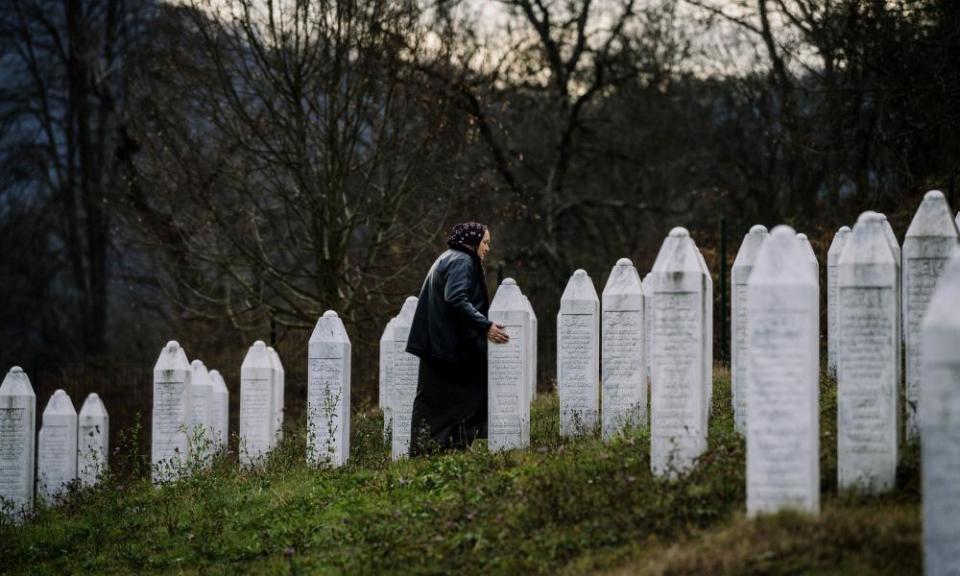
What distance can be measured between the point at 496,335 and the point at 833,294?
3851mm

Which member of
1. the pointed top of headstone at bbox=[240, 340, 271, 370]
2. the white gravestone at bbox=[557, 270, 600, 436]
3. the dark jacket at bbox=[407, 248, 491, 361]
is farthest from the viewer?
the pointed top of headstone at bbox=[240, 340, 271, 370]

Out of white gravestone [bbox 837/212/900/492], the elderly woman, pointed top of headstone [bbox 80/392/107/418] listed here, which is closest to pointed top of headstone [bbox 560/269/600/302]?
the elderly woman

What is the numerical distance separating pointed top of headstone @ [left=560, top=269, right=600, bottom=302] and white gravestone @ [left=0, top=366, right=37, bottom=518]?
6.87 metres

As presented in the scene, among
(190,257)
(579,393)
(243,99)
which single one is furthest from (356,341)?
(579,393)

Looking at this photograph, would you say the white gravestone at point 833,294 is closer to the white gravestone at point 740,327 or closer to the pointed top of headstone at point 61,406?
the white gravestone at point 740,327

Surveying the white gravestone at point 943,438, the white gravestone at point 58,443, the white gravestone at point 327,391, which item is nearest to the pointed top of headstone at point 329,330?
the white gravestone at point 327,391

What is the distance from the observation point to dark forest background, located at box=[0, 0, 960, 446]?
17.5 metres

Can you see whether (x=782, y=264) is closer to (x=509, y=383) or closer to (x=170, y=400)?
(x=509, y=383)

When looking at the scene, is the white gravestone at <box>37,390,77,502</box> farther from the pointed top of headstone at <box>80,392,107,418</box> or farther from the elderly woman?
the elderly woman

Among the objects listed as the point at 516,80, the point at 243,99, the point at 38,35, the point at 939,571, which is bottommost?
the point at 939,571

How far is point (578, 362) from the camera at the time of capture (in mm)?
11062

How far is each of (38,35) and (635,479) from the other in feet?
92.8

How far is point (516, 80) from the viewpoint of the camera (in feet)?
85.9

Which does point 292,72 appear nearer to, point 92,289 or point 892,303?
point 892,303
